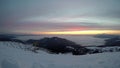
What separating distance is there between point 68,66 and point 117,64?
11.1 ft

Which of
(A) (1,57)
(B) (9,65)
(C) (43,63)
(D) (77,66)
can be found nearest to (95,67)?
(D) (77,66)

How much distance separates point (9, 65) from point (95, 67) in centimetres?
577

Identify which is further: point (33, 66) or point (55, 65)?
point (55, 65)

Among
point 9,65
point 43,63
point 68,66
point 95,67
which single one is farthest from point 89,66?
point 9,65

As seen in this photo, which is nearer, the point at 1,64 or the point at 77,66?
the point at 1,64

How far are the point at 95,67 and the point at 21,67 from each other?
5.01 m

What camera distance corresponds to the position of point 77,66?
12703 mm

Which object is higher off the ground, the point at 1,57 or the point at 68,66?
the point at 1,57

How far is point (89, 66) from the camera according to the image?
12562 mm

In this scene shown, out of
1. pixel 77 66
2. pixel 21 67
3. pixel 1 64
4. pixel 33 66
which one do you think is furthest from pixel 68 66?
pixel 1 64

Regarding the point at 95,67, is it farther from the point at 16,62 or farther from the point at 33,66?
the point at 16,62

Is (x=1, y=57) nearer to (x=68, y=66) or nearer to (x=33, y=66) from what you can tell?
(x=33, y=66)

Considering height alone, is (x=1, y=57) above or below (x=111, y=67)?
above

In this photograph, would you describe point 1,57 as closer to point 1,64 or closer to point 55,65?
point 1,64
